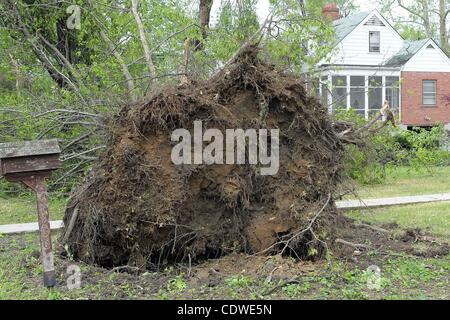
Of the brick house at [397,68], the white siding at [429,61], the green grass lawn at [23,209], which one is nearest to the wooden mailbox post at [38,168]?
the green grass lawn at [23,209]

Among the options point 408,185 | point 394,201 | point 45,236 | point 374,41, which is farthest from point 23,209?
point 374,41

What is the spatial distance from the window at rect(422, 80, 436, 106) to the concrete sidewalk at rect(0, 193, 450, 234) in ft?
55.5

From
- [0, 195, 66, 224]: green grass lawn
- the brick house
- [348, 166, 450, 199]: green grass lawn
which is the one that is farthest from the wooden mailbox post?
the brick house

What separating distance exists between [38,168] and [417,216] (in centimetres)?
741

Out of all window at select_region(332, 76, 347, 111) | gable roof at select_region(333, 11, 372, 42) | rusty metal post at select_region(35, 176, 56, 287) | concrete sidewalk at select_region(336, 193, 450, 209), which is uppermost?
gable roof at select_region(333, 11, 372, 42)

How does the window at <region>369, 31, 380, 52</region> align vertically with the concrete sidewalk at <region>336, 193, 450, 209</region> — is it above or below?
above

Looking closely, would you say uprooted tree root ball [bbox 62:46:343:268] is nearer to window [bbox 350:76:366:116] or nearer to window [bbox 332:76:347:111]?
window [bbox 332:76:347:111]

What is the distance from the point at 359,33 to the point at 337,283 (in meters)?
24.0

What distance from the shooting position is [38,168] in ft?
19.8

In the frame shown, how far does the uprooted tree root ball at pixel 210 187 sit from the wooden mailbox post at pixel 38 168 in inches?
40.7

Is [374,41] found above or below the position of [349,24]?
below

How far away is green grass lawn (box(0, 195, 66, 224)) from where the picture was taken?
11.7 metres

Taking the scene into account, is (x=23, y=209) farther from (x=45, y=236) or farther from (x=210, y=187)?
(x=45, y=236)
